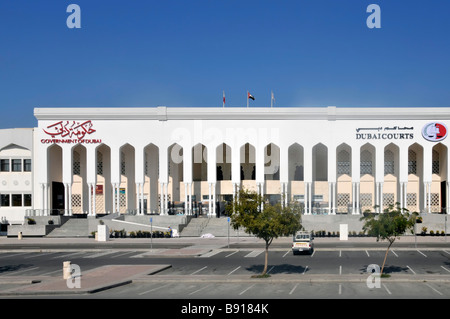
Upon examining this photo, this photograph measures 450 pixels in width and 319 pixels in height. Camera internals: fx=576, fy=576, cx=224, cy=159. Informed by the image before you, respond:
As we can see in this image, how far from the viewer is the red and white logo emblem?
193ft

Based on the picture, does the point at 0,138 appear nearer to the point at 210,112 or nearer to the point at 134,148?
the point at 134,148

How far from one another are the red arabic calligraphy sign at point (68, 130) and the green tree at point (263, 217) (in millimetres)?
36533

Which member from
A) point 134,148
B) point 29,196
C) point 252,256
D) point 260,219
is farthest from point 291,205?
point 29,196

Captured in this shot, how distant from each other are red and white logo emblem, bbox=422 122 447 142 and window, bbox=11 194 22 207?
145ft

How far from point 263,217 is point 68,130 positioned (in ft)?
128

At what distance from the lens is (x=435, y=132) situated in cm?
5888

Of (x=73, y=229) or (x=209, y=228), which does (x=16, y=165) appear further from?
(x=209, y=228)

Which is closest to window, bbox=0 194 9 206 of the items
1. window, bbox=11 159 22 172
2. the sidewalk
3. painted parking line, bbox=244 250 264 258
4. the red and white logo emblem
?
window, bbox=11 159 22 172

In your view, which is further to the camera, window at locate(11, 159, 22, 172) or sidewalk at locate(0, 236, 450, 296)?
window at locate(11, 159, 22, 172)

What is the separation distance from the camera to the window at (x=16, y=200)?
6372 centimetres

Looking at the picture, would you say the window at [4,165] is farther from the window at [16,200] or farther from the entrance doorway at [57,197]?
the entrance doorway at [57,197]

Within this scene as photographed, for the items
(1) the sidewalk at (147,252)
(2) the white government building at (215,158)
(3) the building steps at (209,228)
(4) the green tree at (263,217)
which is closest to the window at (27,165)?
(2) the white government building at (215,158)

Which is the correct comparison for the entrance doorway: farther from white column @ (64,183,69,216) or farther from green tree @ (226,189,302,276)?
green tree @ (226,189,302,276)

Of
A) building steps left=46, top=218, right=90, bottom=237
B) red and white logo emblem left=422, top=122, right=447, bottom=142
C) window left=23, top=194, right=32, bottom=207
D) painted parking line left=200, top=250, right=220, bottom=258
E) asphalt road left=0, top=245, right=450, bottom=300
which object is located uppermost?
red and white logo emblem left=422, top=122, right=447, bottom=142
